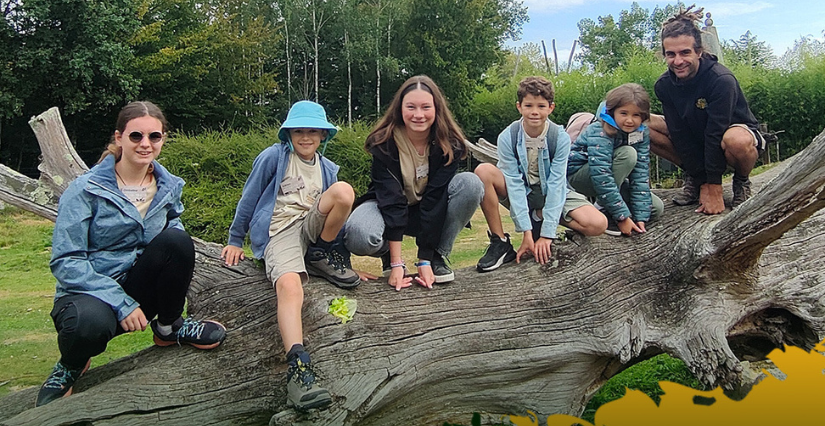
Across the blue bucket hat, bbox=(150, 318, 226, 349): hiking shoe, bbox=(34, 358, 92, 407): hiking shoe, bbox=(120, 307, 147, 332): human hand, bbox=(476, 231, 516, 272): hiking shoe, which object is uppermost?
the blue bucket hat

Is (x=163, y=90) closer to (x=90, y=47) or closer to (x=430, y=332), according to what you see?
(x=90, y=47)

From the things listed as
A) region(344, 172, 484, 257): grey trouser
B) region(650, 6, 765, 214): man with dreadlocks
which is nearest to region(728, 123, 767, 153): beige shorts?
region(650, 6, 765, 214): man with dreadlocks

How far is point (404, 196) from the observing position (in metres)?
3.42

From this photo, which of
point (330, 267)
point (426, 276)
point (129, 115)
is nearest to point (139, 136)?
point (129, 115)

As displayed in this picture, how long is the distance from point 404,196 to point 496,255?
71 cm

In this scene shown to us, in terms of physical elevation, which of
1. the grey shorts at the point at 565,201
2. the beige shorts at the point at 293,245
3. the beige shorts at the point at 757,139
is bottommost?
the beige shorts at the point at 293,245

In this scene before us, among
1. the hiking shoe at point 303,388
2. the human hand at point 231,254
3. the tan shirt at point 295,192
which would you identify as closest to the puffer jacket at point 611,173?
the tan shirt at point 295,192

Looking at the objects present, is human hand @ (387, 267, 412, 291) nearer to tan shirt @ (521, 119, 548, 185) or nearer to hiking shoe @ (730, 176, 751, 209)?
tan shirt @ (521, 119, 548, 185)

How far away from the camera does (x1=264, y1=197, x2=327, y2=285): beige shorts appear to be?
3145 mm

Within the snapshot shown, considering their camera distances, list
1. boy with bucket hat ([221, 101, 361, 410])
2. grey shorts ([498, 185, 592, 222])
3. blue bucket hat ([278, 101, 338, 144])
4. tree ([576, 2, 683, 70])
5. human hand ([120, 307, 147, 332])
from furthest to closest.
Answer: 1. tree ([576, 2, 683, 70])
2. grey shorts ([498, 185, 592, 222])
3. blue bucket hat ([278, 101, 338, 144])
4. boy with bucket hat ([221, 101, 361, 410])
5. human hand ([120, 307, 147, 332])

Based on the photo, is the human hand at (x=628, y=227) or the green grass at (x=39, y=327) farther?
the green grass at (x=39, y=327)

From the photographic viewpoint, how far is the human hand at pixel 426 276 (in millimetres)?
3426

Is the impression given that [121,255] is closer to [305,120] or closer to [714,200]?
[305,120]

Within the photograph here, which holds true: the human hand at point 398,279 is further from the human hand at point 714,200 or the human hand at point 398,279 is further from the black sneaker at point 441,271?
the human hand at point 714,200
